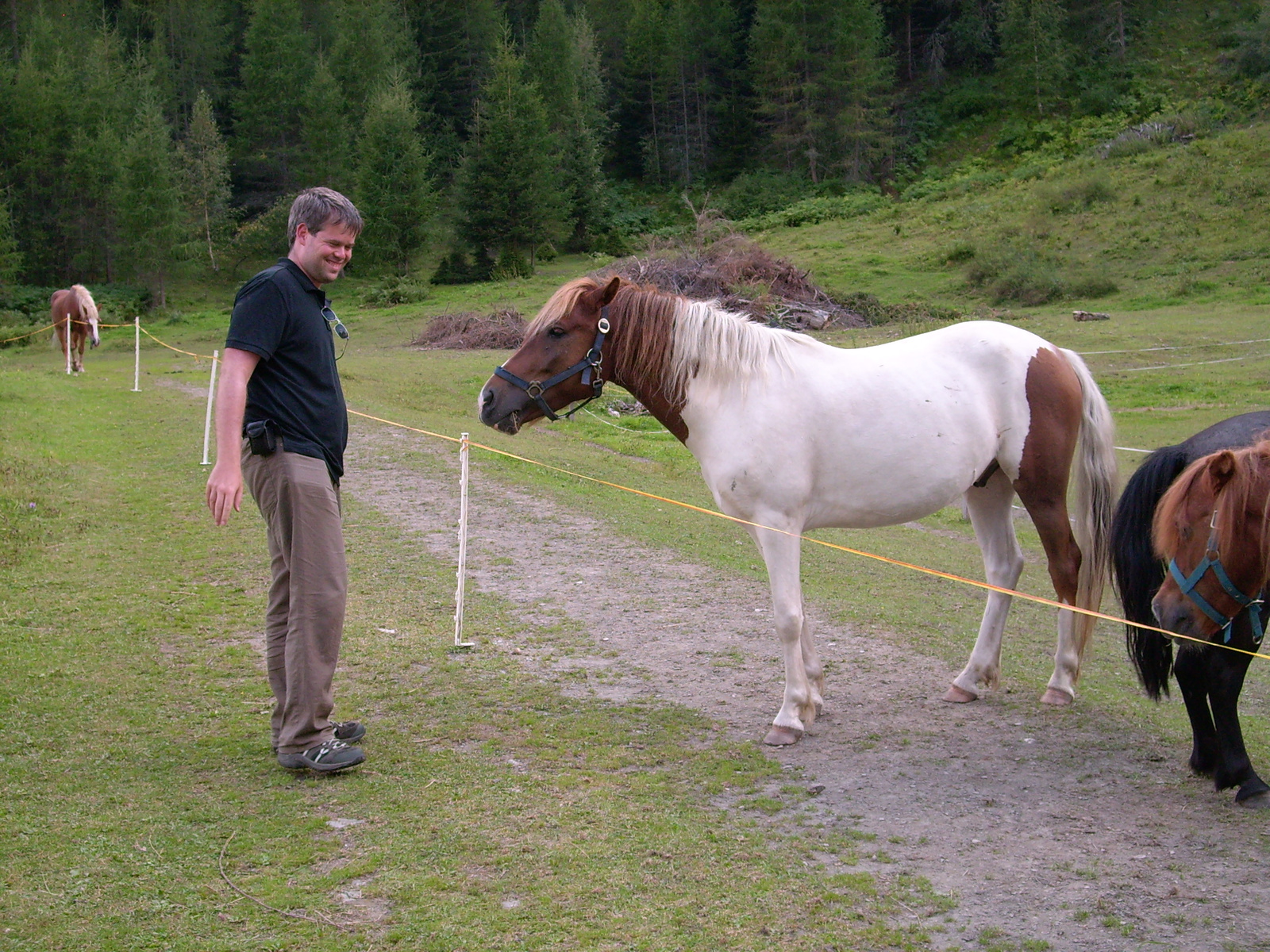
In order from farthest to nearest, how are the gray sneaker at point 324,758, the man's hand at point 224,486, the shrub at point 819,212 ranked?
the shrub at point 819,212 → the gray sneaker at point 324,758 → the man's hand at point 224,486

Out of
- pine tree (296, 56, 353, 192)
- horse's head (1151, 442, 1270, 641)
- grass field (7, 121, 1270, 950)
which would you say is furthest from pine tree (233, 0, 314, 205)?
horse's head (1151, 442, 1270, 641)

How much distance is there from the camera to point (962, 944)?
3004 mm

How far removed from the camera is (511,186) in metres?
40.6

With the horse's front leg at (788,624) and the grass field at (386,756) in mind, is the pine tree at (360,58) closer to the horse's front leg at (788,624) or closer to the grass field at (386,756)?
the grass field at (386,756)

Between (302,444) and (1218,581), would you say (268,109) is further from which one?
(1218,581)

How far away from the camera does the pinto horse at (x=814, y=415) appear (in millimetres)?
4750

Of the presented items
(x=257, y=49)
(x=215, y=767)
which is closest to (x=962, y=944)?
(x=215, y=767)

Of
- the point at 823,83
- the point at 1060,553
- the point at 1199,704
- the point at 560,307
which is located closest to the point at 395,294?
the point at 823,83

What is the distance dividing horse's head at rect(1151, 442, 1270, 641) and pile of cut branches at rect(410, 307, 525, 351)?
63.4ft

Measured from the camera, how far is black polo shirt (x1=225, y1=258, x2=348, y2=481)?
12.4ft

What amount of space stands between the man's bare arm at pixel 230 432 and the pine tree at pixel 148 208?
128 feet

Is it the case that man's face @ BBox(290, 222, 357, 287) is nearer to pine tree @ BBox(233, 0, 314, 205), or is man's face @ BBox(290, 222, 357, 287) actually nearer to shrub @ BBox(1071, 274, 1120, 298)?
shrub @ BBox(1071, 274, 1120, 298)

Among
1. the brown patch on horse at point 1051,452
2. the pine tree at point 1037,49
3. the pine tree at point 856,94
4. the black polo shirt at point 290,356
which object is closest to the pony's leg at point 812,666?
the brown patch on horse at point 1051,452

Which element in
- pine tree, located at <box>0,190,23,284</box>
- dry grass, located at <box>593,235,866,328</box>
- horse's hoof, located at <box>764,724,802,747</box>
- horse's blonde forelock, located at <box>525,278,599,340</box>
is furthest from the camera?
pine tree, located at <box>0,190,23,284</box>
